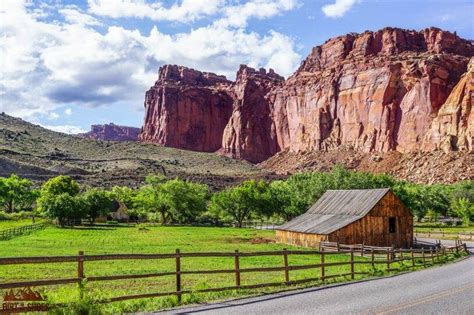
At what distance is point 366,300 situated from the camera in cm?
Result: 1511

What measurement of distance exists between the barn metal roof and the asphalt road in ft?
78.0

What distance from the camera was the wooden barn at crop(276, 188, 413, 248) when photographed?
43.2 m

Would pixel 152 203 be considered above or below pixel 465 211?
above

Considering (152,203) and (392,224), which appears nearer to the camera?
(392,224)

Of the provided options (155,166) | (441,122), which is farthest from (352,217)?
(155,166)

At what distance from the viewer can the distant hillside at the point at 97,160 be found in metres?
133

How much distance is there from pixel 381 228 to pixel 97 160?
127488 mm

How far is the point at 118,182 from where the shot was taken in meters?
135

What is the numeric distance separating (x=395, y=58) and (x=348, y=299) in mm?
161537

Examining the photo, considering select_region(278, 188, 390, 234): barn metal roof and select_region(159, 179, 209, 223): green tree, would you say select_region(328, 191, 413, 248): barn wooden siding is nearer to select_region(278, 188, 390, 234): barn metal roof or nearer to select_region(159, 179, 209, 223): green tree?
select_region(278, 188, 390, 234): barn metal roof

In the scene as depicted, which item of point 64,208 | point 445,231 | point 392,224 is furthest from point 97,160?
point 392,224

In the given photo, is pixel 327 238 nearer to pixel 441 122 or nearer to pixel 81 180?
pixel 81 180

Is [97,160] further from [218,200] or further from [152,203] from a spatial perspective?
[218,200]

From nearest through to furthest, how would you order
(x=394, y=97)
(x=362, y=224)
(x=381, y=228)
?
(x=362, y=224) → (x=381, y=228) → (x=394, y=97)
